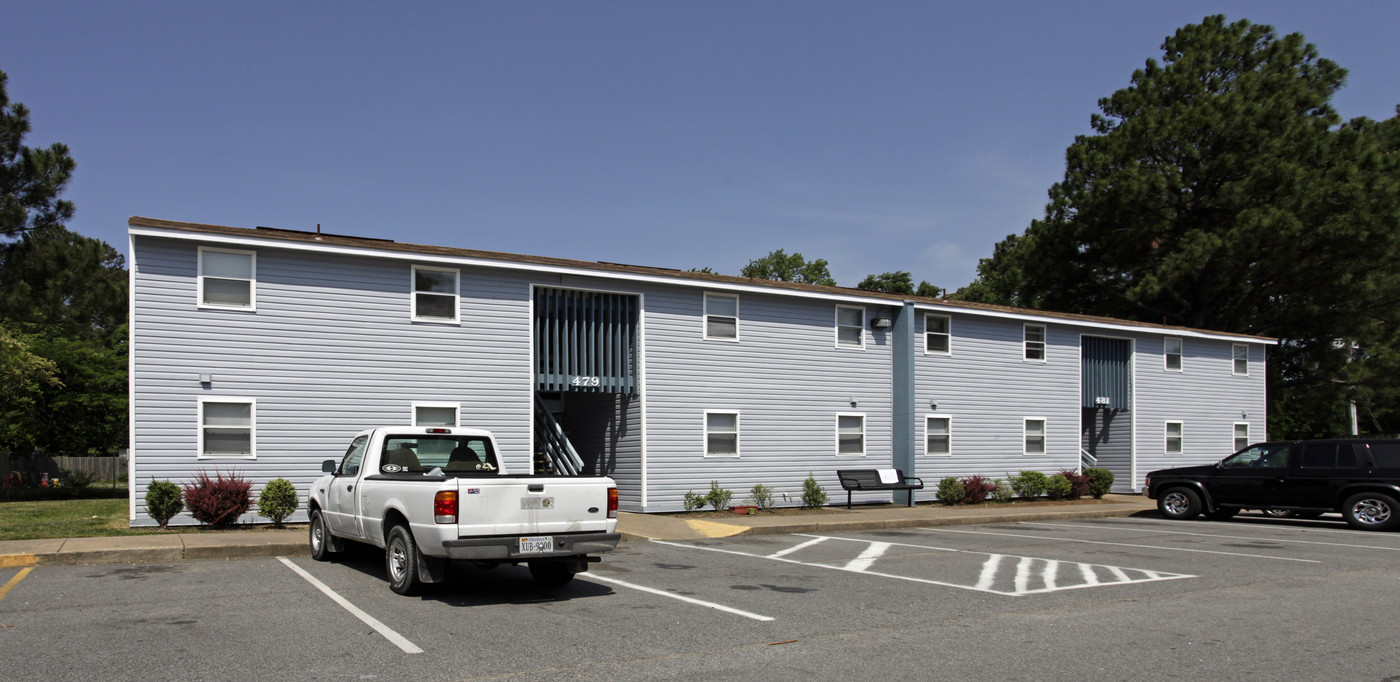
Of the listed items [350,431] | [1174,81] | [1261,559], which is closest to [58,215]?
[350,431]

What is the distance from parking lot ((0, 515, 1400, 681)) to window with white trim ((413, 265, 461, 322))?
245 inches

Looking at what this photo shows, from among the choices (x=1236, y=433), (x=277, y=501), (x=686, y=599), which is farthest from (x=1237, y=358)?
(x=277, y=501)

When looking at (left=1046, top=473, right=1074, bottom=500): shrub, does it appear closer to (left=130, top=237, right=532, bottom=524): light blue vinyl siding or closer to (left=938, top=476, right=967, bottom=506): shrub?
(left=938, top=476, right=967, bottom=506): shrub

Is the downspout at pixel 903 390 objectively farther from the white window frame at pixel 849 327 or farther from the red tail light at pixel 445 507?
the red tail light at pixel 445 507

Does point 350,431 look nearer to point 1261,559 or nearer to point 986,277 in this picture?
point 1261,559

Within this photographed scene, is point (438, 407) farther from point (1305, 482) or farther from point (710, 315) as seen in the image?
point (1305, 482)

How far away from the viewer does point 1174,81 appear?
1687 inches

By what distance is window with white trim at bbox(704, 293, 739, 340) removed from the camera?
21234 mm

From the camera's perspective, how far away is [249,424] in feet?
54.3

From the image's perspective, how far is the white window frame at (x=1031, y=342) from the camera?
2611 centimetres

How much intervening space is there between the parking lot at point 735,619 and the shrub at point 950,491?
31.0ft

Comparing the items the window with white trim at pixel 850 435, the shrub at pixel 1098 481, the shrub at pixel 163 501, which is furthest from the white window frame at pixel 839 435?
the shrub at pixel 163 501

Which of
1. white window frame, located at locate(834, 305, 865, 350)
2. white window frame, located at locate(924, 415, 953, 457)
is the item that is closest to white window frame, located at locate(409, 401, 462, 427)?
white window frame, located at locate(834, 305, 865, 350)

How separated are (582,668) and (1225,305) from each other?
42.4m
